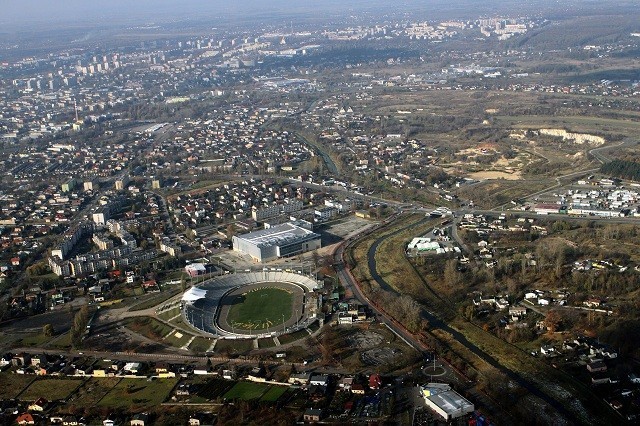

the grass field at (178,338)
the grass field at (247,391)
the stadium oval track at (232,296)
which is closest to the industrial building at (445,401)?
the grass field at (247,391)

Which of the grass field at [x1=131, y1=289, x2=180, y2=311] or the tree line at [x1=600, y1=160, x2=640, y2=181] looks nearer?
the grass field at [x1=131, y1=289, x2=180, y2=311]

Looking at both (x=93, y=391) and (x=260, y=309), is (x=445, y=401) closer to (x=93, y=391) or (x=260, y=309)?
(x=260, y=309)

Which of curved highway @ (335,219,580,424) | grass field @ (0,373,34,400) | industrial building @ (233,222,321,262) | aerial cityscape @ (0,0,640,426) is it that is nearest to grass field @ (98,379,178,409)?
aerial cityscape @ (0,0,640,426)

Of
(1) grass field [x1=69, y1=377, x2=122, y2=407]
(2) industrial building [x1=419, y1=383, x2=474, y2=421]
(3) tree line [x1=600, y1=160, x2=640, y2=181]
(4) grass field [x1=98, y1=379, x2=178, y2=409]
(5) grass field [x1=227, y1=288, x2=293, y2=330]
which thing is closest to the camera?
(2) industrial building [x1=419, y1=383, x2=474, y2=421]

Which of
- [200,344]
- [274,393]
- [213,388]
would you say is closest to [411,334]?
[274,393]

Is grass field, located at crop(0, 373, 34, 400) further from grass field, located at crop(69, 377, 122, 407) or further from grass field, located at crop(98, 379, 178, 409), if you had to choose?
Result: grass field, located at crop(98, 379, 178, 409)

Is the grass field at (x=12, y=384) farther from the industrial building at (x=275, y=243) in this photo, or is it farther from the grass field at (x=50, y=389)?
the industrial building at (x=275, y=243)
